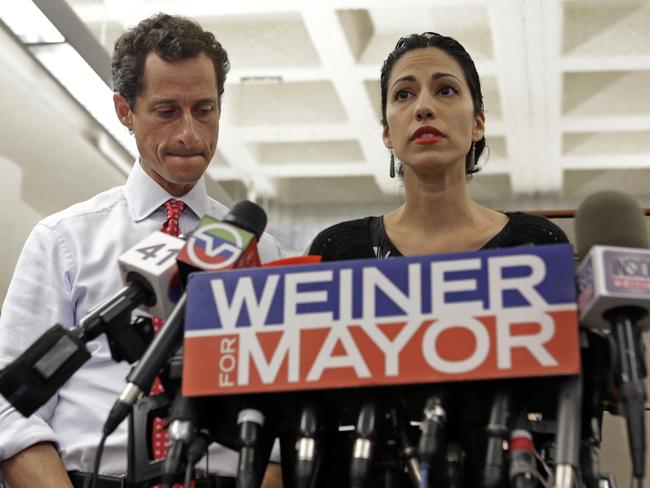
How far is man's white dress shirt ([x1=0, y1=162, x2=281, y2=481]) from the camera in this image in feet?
4.30

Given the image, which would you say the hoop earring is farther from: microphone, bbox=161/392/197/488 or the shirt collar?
microphone, bbox=161/392/197/488

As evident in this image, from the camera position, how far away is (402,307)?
2.85 ft

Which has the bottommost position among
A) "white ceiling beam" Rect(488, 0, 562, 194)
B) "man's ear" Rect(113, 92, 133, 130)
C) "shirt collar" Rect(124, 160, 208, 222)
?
"shirt collar" Rect(124, 160, 208, 222)

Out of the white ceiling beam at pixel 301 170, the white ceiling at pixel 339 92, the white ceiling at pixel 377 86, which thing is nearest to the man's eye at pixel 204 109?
the white ceiling at pixel 339 92

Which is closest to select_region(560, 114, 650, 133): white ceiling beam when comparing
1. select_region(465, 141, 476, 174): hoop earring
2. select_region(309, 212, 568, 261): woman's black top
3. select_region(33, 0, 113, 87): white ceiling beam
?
select_region(33, 0, 113, 87): white ceiling beam

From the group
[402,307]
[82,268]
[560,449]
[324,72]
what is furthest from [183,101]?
[324,72]

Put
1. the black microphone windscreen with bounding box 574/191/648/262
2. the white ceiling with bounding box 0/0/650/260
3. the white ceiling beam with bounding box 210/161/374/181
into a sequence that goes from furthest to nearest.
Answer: the white ceiling beam with bounding box 210/161/374/181, the white ceiling with bounding box 0/0/650/260, the black microphone windscreen with bounding box 574/191/648/262

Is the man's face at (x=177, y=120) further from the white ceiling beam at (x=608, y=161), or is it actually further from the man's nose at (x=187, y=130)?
the white ceiling beam at (x=608, y=161)

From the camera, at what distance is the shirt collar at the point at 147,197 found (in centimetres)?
156

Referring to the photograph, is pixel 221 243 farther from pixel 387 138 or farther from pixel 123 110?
pixel 123 110

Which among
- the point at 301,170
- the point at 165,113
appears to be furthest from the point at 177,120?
the point at 301,170

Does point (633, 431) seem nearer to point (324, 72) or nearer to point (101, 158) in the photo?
point (324, 72)

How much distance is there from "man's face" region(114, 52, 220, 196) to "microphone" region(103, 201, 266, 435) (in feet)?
1.86

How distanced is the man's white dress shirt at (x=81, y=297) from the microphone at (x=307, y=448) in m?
0.42
